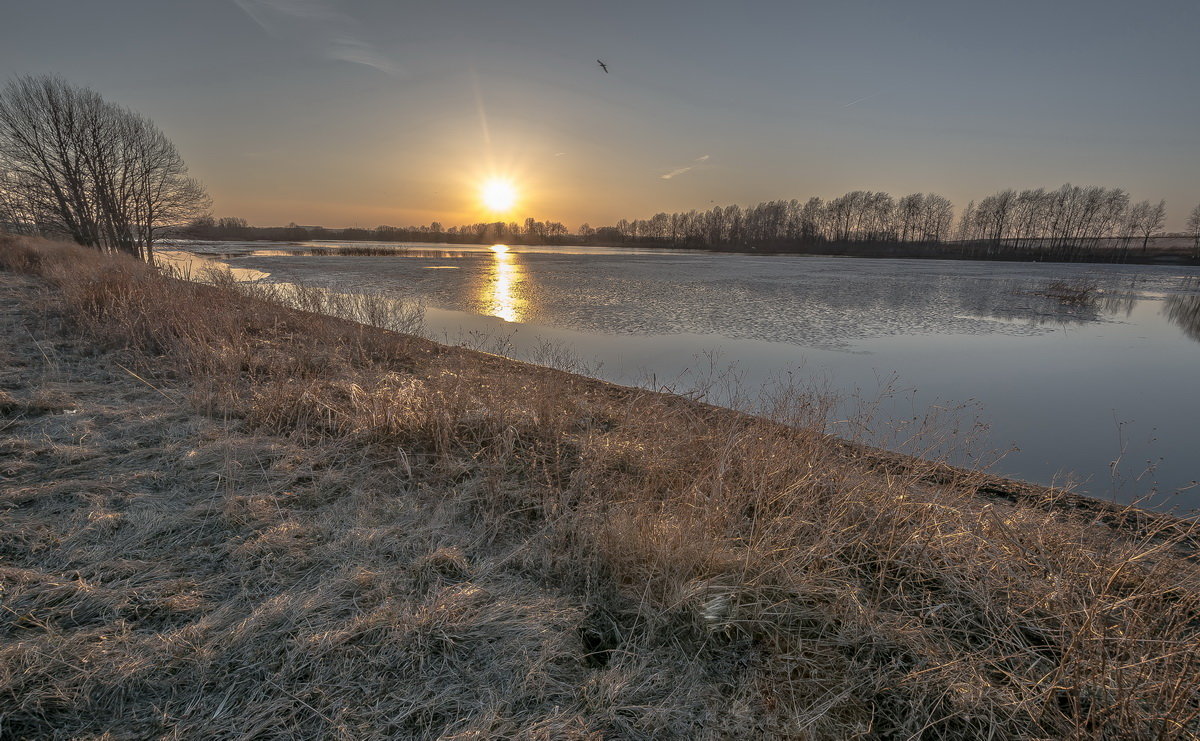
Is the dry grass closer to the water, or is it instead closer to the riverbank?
the water

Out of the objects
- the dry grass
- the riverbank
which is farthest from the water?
the riverbank

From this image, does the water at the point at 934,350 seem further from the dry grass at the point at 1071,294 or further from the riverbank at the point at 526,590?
the riverbank at the point at 526,590

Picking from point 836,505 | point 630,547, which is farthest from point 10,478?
point 836,505

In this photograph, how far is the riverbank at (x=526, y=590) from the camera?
78.9 inches

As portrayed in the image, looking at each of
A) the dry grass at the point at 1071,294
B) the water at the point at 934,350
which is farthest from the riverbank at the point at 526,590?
the dry grass at the point at 1071,294

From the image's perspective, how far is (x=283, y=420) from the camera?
495 cm

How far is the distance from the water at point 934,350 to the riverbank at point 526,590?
1517 millimetres

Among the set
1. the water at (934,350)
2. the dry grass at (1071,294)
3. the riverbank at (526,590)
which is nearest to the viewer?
the riverbank at (526,590)

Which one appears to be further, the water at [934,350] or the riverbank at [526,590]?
the water at [934,350]

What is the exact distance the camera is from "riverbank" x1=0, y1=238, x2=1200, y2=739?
2.00 metres

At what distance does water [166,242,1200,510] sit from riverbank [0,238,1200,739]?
4.98 ft

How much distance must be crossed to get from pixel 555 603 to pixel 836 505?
7.76ft

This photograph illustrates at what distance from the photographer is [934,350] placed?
12000mm

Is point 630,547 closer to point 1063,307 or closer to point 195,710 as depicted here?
point 195,710
